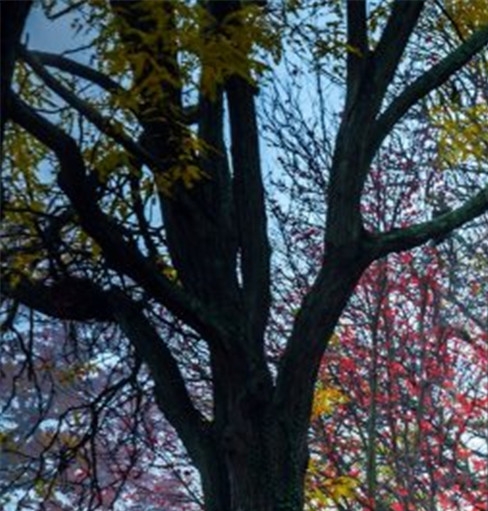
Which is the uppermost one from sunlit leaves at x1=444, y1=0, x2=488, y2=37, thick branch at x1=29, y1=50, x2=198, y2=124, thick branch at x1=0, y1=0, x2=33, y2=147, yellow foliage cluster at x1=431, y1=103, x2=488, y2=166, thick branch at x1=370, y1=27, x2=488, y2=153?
yellow foliage cluster at x1=431, y1=103, x2=488, y2=166

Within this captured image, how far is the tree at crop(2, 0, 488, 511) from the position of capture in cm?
382

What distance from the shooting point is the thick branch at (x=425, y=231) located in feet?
14.0

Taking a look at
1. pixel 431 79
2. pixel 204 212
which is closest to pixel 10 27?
pixel 204 212

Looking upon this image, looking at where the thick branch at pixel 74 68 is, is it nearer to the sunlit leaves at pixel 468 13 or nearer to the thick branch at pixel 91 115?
the thick branch at pixel 91 115

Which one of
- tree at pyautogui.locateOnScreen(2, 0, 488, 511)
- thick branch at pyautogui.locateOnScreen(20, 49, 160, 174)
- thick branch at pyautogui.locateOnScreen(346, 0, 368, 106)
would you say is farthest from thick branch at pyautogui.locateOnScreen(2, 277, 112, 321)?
thick branch at pyautogui.locateOnScreen(346, 0, 368, 106)

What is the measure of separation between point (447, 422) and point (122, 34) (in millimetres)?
4699

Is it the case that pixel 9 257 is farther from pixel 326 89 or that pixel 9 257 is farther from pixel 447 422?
pixel 447 422

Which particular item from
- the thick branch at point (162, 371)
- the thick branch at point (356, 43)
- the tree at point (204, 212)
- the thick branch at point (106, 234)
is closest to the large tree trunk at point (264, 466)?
the tree at point (204, 212)

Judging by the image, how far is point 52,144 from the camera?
11.8 feet

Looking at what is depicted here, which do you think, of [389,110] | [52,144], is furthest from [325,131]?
[52,144]

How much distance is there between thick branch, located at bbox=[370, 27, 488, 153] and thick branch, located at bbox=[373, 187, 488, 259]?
0.46 meters

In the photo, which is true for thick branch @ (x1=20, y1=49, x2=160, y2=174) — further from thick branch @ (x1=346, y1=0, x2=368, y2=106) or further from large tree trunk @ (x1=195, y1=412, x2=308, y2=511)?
large tree trunk @ (x1=195, y1=412, x2=308, y2=511)

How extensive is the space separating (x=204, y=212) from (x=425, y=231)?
1.03m

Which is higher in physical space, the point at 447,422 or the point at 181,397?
the point at 447,422
